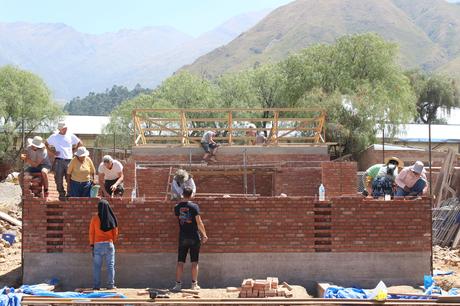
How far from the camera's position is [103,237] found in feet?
37.3

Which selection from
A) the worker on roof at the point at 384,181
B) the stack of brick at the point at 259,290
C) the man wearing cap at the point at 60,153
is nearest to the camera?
the stack of brick at the point at 259,290

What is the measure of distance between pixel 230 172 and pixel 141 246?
320 inches

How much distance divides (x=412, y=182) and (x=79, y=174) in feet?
20.1

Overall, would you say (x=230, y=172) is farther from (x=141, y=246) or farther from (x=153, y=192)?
(x=141, y=246)

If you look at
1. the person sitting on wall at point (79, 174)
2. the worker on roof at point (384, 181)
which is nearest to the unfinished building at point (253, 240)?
the person sitting on wall at point (79, 174)

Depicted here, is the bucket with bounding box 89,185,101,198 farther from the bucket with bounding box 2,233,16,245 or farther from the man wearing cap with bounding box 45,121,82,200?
the bucket with bounding box 2,233,16,245

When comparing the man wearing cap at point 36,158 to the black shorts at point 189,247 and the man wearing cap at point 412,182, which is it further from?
the man wearing cap at point 412,182

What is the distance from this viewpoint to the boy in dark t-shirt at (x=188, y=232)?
1130 centimetres

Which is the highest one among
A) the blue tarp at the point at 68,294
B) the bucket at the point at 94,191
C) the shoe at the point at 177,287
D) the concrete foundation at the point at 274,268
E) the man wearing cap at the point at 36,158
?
the man wearing cap at the point at 36,158

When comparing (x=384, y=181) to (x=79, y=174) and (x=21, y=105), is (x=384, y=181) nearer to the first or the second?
(x=79, y=174)

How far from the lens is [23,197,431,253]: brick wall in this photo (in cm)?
1205

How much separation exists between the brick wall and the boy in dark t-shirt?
0.68m

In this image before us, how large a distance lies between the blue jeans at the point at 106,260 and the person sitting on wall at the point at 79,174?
72.6 inches

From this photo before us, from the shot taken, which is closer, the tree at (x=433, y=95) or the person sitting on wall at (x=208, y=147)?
the person sitting on wall at (x=208, y=147)
